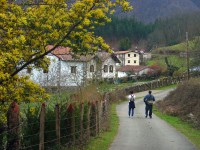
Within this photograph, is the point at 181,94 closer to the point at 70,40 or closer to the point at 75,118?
the point at 75,118

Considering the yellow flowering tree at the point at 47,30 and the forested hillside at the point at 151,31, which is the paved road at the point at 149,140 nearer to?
the yellow flowering tree at the point at 47,30

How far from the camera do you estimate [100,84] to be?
124ft

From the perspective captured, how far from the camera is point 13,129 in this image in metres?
9.00

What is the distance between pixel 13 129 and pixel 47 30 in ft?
11.0

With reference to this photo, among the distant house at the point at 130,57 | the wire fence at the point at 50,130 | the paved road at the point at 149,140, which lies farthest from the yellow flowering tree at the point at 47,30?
the distant house at the point at 130,57

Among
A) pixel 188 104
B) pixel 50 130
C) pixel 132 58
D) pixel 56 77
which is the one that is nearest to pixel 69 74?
pixel 56 77

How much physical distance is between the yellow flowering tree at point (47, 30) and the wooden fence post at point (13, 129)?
140cm

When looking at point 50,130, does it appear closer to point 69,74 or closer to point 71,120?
point 71,120

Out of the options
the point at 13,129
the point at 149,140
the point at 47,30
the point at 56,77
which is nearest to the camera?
the point at 13,129

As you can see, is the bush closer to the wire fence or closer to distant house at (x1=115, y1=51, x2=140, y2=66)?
the wire fence

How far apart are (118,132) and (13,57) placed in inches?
468

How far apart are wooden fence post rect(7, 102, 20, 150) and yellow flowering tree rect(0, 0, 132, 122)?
55.1 inches

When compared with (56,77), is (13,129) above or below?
below

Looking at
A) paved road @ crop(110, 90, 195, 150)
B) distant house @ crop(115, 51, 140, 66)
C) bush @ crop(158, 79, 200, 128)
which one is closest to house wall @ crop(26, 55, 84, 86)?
paved road @ crop(110, 90, 195, 150)
